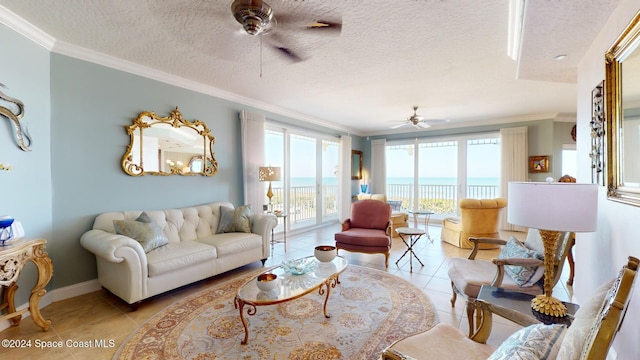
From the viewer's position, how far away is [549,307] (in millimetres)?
1504

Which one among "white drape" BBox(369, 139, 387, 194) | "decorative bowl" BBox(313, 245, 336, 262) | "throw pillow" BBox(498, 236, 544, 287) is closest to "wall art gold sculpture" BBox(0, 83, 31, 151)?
"decorative bowl" BBox(313, 245, 336, 262)

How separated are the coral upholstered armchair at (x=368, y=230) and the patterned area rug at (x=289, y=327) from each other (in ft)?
2.49

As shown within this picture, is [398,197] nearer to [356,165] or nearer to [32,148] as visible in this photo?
[356,165]

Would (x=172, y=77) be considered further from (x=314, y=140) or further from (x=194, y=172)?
(x=314, y=140)

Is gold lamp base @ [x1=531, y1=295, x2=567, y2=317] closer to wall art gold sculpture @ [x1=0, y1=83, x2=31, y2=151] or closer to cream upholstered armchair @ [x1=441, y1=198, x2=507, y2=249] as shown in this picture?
cream upholstered armchair @ [x1=441, y1=198, x2=507, y2=249]

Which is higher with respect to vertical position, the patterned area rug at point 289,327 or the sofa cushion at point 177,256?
the sofa cushion at point 177,256

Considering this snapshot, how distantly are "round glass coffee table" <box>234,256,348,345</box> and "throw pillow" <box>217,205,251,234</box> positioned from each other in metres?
1.31

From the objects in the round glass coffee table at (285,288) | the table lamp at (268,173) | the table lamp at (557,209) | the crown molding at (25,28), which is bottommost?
the round glass coffee table at (285,288)

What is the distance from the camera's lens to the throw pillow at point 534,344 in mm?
839

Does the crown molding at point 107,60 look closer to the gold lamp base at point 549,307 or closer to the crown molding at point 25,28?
the crown molding at point 25,28

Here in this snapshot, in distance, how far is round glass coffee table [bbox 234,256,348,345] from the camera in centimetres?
200

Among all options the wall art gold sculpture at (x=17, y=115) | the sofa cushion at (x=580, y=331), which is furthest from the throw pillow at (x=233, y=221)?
the sofa cushion at (x=580, y=331)

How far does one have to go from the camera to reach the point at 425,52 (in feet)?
9.39

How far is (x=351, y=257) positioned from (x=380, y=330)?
6.77 feet
